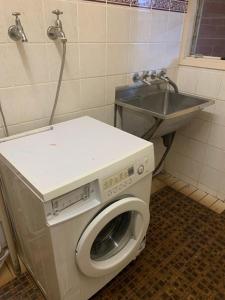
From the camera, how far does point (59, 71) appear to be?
1.27 meters

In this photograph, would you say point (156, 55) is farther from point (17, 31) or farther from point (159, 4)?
point (17, 31)

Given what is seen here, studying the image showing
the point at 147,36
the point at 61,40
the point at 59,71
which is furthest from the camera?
the point at 147,36

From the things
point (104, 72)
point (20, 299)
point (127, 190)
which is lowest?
point (20, 299)

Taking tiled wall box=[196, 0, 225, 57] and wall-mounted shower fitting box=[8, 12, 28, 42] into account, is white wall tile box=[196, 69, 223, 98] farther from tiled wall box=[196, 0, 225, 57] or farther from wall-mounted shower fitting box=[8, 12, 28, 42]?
wall-mounted shower fitting box=[8, 12, 28, 42]

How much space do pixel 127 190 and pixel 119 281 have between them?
2.10 feet

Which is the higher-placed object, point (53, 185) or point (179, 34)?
point (179, 34)

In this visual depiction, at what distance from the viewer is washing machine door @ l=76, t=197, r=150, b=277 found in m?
0.93

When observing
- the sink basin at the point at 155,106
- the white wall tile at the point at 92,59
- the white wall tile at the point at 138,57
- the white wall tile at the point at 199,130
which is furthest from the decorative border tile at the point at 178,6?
the white wall tile at the point at 199,130

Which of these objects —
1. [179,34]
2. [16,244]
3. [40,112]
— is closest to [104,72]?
[40,112]

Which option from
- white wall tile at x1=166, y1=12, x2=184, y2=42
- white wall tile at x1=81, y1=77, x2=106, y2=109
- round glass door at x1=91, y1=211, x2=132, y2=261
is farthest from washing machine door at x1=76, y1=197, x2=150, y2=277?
white wall tile at x1=166, y1=12, x2=184, y2=42

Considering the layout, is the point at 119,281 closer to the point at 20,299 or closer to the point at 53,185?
the point at 20,299

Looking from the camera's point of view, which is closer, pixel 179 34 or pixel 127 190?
pixel 127 190

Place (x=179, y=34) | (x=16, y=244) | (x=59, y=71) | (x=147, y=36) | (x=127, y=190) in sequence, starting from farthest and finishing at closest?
(x=179, y=34) → (x=147, y=36) → (x=16, y=244) → (x=59, y=71) → (x=127, y=190)

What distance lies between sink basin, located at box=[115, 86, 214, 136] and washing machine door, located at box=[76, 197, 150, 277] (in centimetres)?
57
